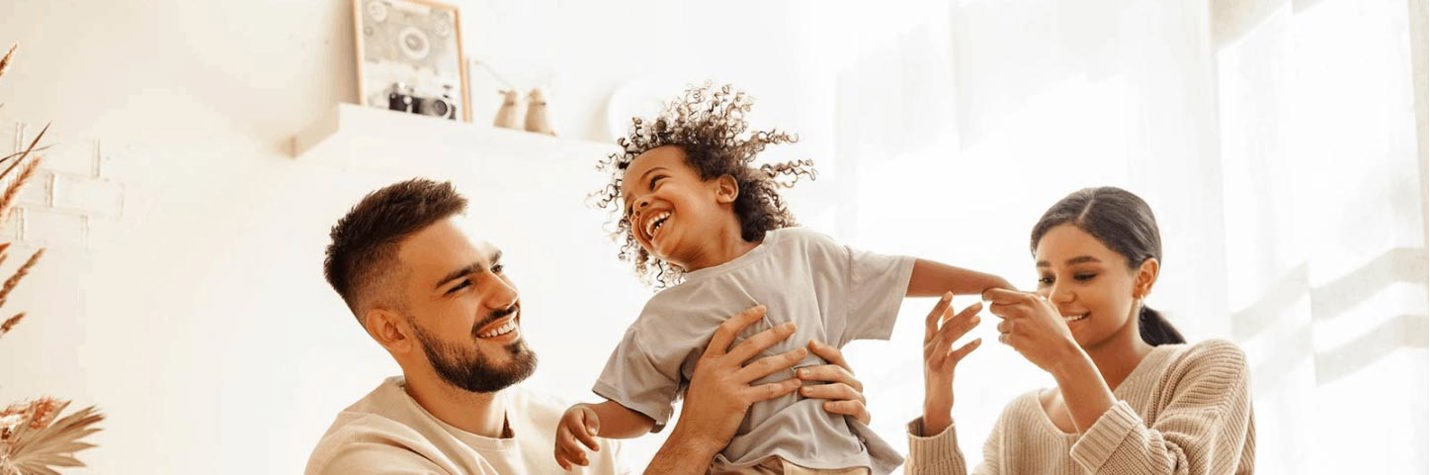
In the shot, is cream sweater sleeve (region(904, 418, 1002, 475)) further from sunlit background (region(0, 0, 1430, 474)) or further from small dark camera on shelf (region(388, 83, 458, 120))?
small dark camera on shelf (region(388, 83, 458, 120))

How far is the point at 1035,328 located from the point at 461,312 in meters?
0.85

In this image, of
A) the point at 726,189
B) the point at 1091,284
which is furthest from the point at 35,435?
the point at 1091,284

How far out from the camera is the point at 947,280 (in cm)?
193

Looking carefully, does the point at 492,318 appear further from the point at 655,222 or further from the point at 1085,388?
the point at 1085,388

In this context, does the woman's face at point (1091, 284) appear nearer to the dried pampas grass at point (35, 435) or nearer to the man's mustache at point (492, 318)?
the man's mustache at point (492, 318)

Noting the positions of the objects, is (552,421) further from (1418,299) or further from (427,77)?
(1418,299)

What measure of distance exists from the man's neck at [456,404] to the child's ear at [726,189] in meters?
0.47

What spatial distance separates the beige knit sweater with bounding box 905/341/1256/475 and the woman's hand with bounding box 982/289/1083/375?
101 mm

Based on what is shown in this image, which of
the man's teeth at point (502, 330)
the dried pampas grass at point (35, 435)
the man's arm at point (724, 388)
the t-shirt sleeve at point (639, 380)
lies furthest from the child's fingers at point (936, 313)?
the dried pampas grass at point (35, 435)

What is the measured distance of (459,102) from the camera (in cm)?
321

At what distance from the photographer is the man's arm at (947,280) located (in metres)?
1.91

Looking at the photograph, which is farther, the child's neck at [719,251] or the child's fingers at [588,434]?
the child's neck at [719,251]

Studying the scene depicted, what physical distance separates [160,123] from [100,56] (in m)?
0.18

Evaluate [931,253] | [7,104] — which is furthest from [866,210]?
[7,104]
